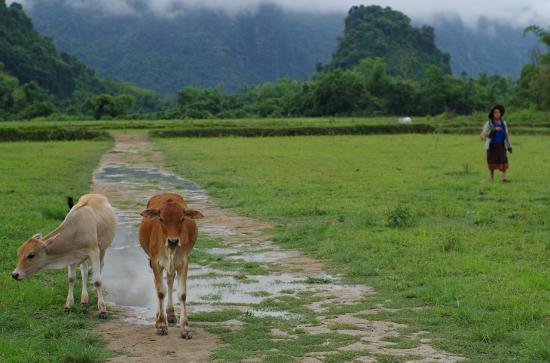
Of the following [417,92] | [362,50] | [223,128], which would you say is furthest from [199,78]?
[223,128]

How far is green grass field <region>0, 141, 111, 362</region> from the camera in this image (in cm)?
706

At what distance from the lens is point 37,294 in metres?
9.23

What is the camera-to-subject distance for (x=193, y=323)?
8.20 m

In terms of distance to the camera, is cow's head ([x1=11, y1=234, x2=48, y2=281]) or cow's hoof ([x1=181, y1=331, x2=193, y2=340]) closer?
cow's hoof ([x1=181, y1=331, x2=193, y2=340])

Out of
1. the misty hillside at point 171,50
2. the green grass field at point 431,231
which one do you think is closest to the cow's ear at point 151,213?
the green grass field at point 431,231

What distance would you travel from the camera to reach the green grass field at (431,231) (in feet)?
25.8

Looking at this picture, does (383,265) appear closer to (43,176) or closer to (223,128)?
(43,176)

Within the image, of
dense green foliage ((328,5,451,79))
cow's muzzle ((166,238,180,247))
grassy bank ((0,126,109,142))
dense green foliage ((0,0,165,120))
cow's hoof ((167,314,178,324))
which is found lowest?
cow's hoof ((167,314,178,324))

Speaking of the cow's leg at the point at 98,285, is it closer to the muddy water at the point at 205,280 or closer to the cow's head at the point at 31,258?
the muddy water at the point at 205,280

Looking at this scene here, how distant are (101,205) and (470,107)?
3223 inches

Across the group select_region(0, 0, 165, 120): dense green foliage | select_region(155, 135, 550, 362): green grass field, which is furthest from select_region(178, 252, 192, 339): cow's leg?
select_region(0, 0, 165, 120): dense green foliage

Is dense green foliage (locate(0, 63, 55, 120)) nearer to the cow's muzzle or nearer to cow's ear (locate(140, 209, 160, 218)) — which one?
cow's ear (locate(140, 209, 160, 218))

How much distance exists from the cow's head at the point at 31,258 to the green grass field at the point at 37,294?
53 cm

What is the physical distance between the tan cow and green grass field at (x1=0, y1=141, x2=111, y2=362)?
1.38 feet
